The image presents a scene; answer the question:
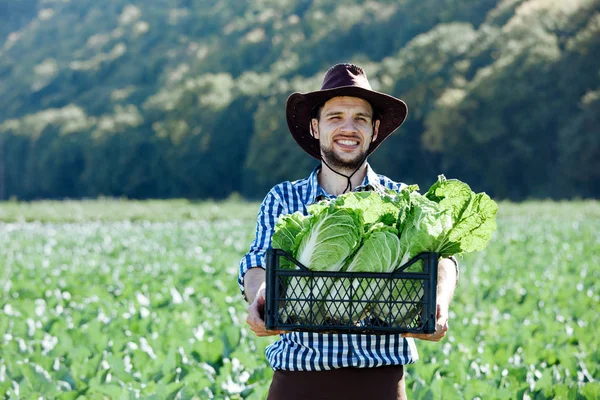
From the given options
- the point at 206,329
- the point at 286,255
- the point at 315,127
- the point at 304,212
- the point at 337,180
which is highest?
the point at 315,127

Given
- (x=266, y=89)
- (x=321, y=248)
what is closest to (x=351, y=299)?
(x=321, y=248)

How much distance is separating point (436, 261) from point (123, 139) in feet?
237

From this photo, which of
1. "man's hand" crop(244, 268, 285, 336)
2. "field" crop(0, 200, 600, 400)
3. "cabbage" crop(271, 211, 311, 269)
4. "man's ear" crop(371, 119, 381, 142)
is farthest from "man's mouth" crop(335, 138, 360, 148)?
"field" crop(0, 200, 600, 400)

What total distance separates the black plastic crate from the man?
0.09 m

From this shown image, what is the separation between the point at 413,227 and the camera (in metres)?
2.73

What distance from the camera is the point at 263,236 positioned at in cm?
314

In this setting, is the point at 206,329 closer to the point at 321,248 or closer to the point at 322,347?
the point at 322,347

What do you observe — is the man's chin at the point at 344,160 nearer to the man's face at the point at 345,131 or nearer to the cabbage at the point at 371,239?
the man's face at the point at 345,131

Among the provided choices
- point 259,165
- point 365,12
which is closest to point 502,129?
point 259,165

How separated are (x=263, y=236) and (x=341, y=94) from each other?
593 millimetres

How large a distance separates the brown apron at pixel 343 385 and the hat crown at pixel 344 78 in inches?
Answer: 39.9

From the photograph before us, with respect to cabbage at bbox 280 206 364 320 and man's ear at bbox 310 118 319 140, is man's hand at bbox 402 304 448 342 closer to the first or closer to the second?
cabbage at bbox 280 206 364 320

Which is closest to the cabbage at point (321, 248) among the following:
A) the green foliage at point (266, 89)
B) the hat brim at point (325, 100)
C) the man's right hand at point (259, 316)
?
the man's right hand at point (259, 316)

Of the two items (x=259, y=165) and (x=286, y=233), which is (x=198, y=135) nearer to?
(x=259, y=165)
